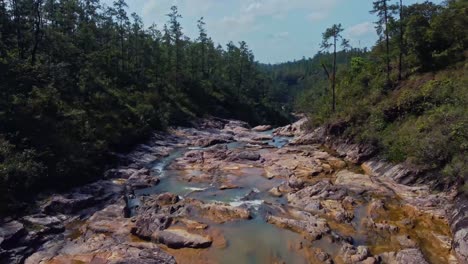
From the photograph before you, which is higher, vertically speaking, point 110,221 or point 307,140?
point 307,140

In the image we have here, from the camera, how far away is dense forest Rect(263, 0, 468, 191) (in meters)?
27.6

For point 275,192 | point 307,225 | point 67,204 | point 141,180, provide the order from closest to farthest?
point 307,225 < point 67,204 < point 275,192 < point 141,180

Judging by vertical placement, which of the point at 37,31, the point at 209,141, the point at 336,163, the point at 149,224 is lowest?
the point at 149,224

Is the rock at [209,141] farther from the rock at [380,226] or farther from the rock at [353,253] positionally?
the rock at [353,253]

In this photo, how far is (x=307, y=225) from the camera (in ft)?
74.4

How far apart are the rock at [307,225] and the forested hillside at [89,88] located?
55.2ft

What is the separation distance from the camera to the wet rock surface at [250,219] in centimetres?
1967

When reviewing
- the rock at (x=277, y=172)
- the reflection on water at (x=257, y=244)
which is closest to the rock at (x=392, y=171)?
the rock at (x=277, y=172)

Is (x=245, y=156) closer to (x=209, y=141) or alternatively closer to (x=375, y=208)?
(x=209, y=141)

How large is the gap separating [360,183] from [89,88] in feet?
123

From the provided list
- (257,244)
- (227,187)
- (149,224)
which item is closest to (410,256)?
(257,244)

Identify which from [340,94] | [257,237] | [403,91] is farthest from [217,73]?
[257,237]

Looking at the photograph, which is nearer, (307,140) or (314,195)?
(314,195)

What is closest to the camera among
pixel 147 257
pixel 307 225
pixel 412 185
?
pixel 147 257
